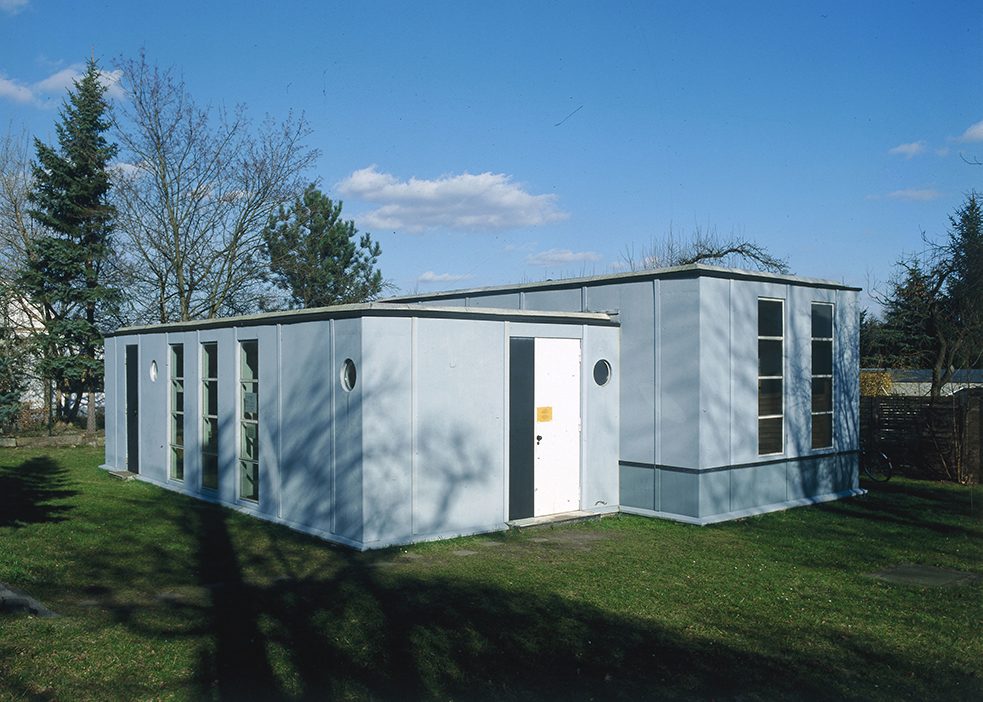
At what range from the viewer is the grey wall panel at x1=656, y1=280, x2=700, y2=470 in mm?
11695

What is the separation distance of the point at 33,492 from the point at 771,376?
39.8ft

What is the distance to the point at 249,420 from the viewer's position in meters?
12.4

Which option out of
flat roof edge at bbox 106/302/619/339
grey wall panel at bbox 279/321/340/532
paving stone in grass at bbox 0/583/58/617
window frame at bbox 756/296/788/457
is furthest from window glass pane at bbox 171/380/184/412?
window frame at bbox 756/296/788/457

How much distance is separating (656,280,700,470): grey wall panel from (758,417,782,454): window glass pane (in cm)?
159

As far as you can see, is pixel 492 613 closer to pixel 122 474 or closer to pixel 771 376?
pixel 771 376

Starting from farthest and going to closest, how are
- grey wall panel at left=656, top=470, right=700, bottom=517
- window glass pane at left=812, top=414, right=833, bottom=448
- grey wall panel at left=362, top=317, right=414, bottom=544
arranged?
1. window glass pane at left=812, top=414, right=833, bottom=448
2. grey wall panel at left=656, top=470, right=700, bottom=517
3. grey wall panel at left=362, top=317, right=414, bottom=544

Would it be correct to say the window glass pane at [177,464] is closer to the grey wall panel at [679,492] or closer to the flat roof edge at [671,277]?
the flat roof edge at [671,277]

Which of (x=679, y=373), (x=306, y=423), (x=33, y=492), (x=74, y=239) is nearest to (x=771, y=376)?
(x=679, y=373)

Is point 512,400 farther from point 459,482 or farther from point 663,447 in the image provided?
point 663,447

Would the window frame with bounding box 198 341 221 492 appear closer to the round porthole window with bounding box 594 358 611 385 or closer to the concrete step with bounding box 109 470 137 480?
the concrete step with bounding box 109 470 137 480

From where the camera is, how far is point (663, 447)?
1209cm

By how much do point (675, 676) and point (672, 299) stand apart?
23.3 ft

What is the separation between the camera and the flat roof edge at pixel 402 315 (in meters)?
9.95

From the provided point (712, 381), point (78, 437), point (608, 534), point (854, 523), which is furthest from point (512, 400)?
point (78, 437)
